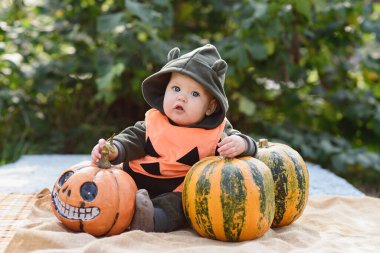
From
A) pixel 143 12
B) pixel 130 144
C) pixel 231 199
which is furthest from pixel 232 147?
pixel 143 12

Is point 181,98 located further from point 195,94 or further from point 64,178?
point 64,178

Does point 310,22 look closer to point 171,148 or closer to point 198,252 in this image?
point 171,148

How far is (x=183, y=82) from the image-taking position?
226cm

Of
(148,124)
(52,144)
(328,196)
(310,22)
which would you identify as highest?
(310,22)

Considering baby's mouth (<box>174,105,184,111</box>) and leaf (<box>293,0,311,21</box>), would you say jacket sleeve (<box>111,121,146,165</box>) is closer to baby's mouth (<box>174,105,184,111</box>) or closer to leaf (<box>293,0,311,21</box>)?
baby's mouth (<box>174,105,184,111</box>)

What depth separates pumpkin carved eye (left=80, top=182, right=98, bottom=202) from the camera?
80.4 inches

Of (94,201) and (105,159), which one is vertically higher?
(105,159)

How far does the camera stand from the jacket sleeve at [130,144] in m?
2.32

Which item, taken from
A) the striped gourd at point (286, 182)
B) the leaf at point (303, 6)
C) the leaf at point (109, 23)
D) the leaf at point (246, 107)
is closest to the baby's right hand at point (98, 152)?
the striped gourd at point (286, 182)

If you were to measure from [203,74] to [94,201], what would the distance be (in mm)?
690

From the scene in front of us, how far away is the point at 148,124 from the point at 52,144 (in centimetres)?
278

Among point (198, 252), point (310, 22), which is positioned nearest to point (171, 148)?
point (198, 252)

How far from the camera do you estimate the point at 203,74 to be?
7.37 feet

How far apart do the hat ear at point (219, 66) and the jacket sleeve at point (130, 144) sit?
1.42 ft
